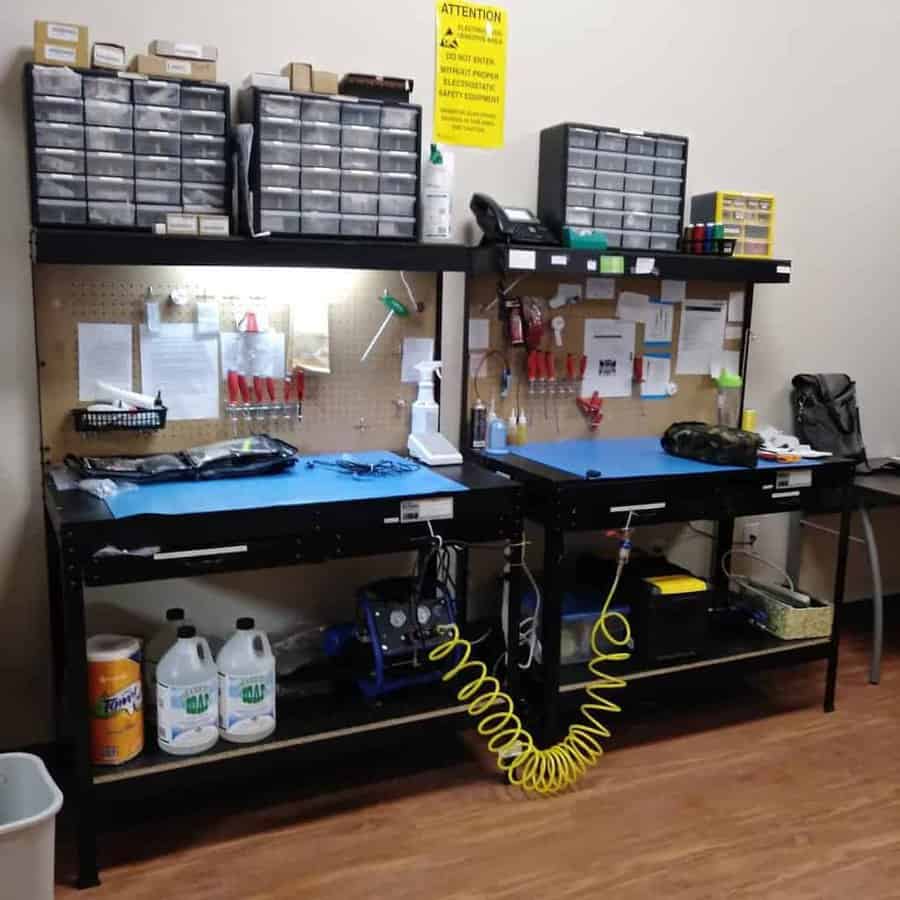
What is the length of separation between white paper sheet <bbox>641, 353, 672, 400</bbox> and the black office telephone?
2.29 ft

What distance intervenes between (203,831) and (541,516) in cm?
123

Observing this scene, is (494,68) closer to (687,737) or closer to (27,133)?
(27,133)

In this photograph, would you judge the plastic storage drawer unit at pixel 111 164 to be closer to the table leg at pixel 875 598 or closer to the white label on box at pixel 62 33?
the white label on box at pixel 62 33

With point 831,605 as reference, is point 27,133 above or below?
above

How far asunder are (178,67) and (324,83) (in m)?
0.37

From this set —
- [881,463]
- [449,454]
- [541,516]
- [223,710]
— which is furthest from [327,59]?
[881,463]

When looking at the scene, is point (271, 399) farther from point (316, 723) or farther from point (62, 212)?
point (316, 723)

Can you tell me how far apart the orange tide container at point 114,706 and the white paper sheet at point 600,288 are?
187 centimetres

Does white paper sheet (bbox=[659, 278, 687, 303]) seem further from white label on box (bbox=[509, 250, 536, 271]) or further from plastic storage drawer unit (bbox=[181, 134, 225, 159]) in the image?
plastic storage drawer unit (bbox=[181, 134, 225, 159])

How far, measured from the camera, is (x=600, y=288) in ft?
10.7

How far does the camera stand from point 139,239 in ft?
7.57

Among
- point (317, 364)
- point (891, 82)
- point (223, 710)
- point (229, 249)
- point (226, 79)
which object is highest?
point (891, 82)

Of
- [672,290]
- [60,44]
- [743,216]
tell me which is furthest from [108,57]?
[743,216]

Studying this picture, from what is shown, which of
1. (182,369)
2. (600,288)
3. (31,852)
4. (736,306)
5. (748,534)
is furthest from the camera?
(748,534)
